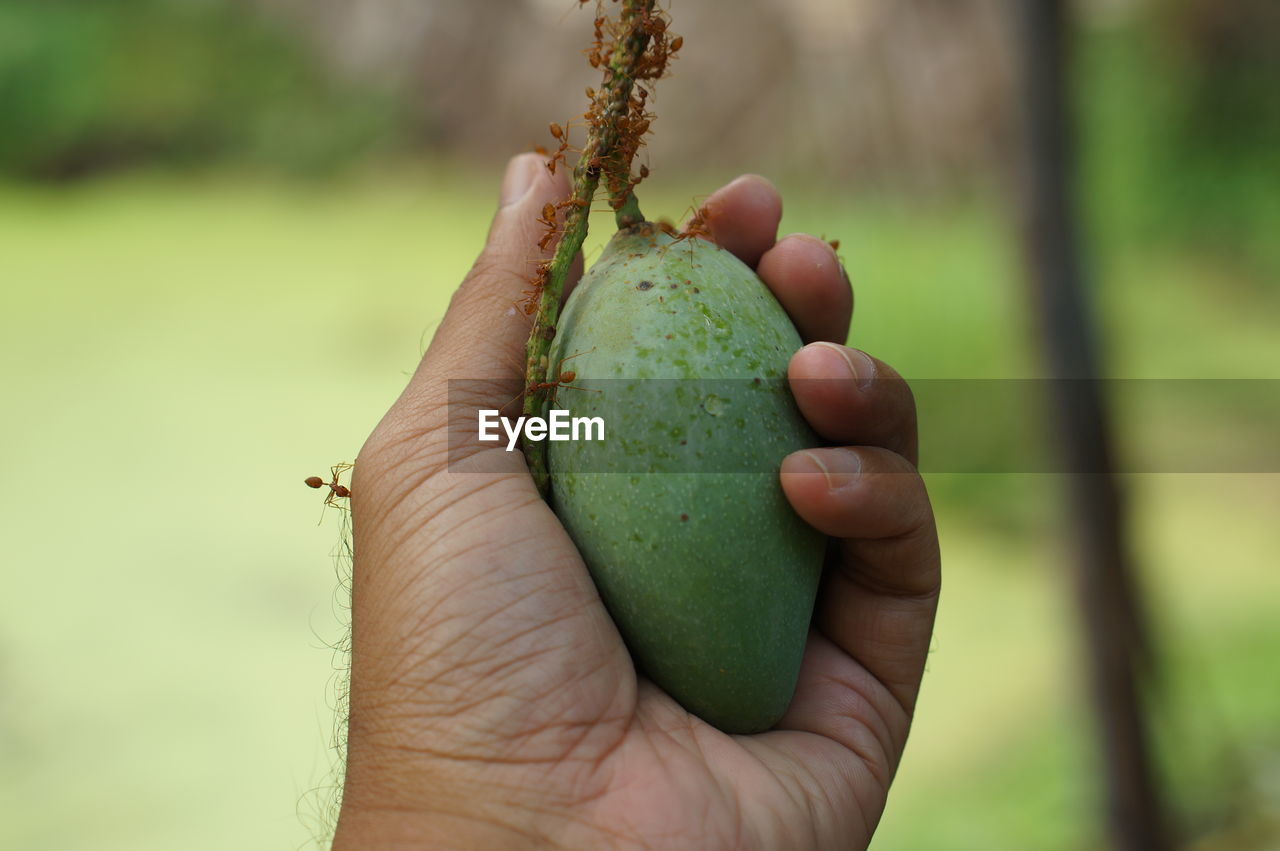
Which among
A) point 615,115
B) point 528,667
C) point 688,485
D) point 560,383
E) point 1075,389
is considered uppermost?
point 615,115

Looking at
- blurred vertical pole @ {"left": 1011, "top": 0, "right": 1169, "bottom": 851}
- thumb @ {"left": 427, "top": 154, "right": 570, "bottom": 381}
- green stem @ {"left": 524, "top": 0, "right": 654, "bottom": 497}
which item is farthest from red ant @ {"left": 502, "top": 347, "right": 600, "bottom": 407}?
blurred vertical pole @ {"left": 1011, "top": 0, "right": 1169, "bottom": 851}

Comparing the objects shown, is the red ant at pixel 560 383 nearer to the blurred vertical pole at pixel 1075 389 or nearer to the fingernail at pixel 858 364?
the fingernail at pixel 858 364

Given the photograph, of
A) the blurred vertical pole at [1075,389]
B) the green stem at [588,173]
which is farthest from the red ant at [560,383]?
the blurred vertical pole at [1075,389]

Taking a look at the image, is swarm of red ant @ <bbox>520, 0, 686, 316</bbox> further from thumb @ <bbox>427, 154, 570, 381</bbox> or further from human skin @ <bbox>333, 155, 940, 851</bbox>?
human skin @ <bbox>333, 155, 940, 851</bbox>

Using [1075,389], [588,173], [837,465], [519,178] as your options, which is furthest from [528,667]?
[1075,389]

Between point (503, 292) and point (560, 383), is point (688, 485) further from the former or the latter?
point (503, 292)

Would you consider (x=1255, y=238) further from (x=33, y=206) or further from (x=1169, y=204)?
(x=33, y=206)
